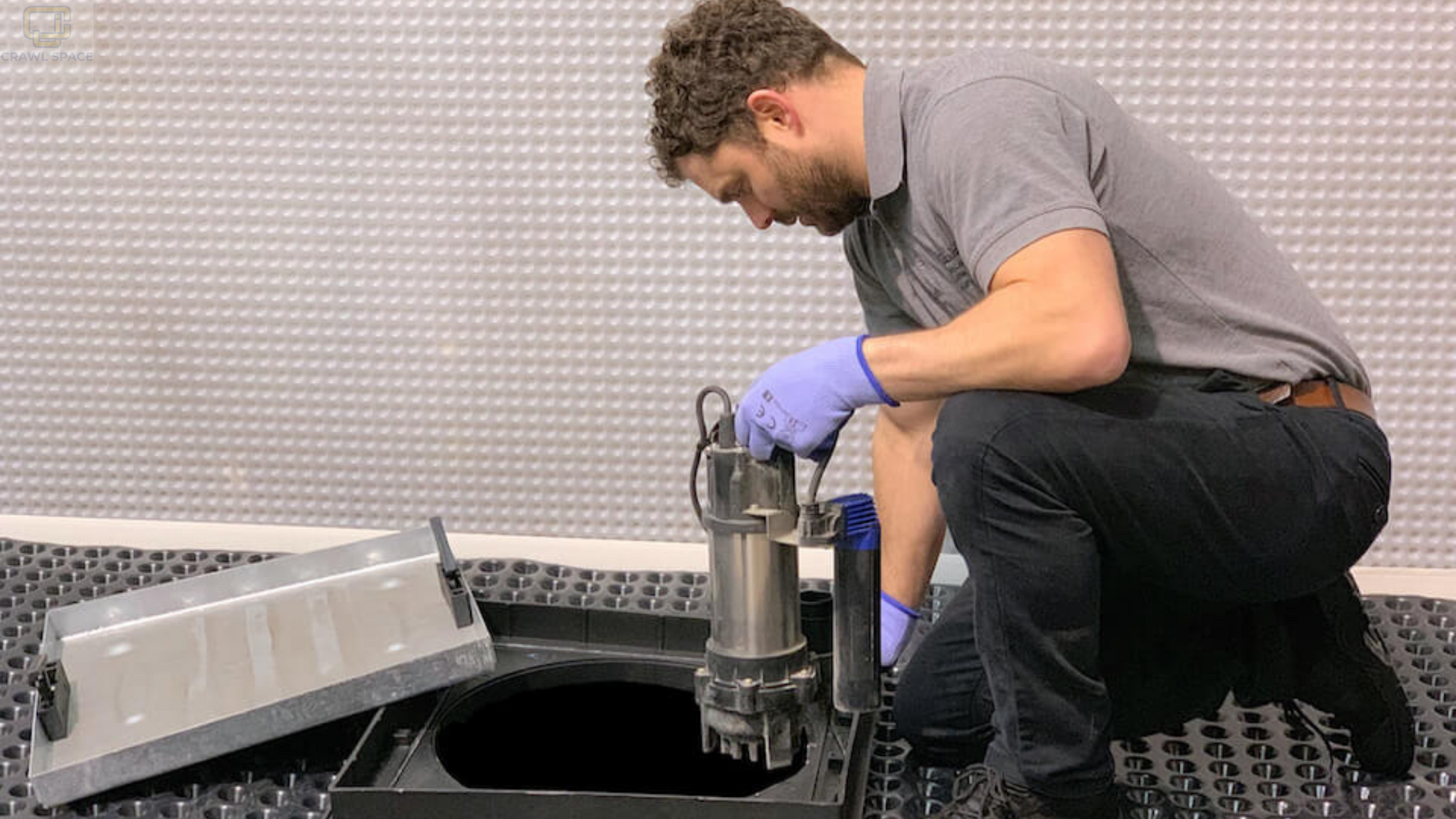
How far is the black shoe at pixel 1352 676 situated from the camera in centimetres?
150

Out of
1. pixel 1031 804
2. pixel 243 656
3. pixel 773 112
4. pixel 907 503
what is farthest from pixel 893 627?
pixel 243 656

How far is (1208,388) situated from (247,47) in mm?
1555

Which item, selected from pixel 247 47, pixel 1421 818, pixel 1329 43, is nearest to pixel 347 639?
pixel 247 47

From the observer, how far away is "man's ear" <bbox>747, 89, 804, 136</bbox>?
142 cm

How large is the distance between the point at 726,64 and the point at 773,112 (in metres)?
0.07

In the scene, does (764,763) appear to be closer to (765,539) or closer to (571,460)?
(765,539)

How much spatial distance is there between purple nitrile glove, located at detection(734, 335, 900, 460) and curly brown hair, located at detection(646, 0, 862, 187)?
0.25m

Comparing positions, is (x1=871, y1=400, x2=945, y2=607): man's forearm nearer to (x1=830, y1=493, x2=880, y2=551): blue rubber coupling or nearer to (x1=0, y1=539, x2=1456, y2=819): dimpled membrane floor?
(x1=0, y1=539, x2=1456, y2=819): dimpled membrane floor

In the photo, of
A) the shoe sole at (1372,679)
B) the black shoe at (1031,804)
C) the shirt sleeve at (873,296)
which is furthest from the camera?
the shirt sleeve at (873,296)

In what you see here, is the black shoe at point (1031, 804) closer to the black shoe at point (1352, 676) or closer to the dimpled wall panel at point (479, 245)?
the black shoe at point (1352, 676)

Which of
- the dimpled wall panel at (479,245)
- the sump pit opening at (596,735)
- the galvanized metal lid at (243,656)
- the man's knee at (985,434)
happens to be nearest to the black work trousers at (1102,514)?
the man's knee at (985,434)

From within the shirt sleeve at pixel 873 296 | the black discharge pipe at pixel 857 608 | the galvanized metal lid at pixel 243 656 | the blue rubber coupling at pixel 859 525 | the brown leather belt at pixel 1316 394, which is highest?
the shirt sleeve at pixel 873 296

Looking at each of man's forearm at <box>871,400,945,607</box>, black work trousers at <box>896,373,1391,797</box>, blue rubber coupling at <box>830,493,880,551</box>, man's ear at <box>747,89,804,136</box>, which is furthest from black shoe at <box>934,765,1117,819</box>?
man's ear at <box>747,89,804,136</box>

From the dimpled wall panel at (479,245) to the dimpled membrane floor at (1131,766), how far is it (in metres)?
0.45
